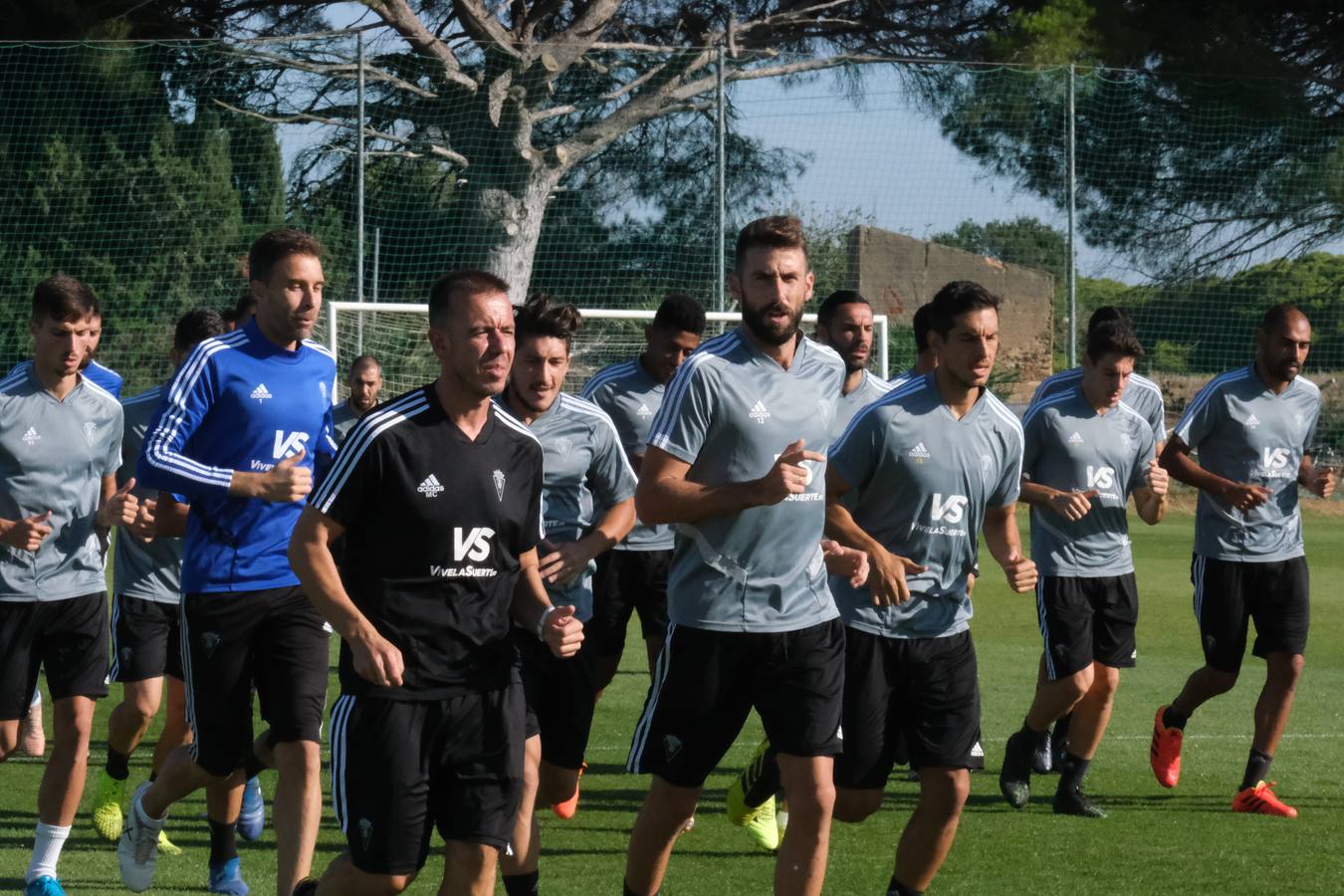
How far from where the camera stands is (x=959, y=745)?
575 cm

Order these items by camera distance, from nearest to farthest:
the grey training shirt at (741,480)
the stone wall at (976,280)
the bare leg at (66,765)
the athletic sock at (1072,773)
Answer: the grey training shirt at (741,480) → the bare leg at (66,765) → the athletic sock at (1072,773) → the stone wall at (976,280)

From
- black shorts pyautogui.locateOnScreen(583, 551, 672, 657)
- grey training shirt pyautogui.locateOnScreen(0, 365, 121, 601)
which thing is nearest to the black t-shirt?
grey training shirt pyautogui.locateOnScreen(0, 365, 121, 601)

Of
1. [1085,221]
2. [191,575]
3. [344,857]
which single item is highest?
[1085,221]

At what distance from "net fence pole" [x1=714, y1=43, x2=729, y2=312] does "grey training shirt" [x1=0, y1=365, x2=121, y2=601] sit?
1457cm

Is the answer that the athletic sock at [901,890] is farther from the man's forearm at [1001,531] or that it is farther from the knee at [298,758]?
the knee at [298,758]

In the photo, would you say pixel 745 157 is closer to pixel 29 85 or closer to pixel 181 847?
pixel 29 85

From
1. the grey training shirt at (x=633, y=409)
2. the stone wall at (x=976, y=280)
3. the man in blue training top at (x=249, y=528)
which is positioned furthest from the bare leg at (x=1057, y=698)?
the stone wall at (x=976, y=280)

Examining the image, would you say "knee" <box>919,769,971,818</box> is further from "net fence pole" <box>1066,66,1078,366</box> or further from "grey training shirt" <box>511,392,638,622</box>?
"net fence pole" <box>1066,66,1078,366</box>

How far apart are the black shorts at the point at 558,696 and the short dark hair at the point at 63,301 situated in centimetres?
194

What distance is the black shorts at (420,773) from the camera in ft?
14.6

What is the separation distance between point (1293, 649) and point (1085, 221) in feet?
52.7

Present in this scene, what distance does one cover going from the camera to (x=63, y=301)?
6273mm

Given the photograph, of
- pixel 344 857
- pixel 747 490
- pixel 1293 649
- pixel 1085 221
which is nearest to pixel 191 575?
pixel 344 857

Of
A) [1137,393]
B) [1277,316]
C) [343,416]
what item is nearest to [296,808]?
[1277,316]
